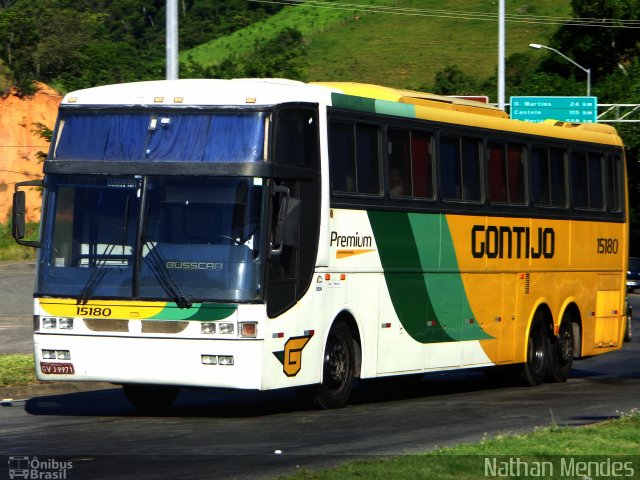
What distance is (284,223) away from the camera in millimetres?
13742

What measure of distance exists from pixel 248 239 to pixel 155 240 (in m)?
0.92

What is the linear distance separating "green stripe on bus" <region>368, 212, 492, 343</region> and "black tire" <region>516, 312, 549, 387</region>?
6.78 feet

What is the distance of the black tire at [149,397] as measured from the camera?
15.2 meters

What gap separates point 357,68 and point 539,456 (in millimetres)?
101102

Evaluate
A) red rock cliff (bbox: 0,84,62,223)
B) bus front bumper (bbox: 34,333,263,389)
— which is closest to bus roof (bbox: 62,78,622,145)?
bus front bumper (bbox: 34,333,263,389)

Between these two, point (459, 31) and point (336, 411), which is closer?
point (336, 411)

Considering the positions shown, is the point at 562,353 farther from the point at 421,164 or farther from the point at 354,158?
the point at 354,158

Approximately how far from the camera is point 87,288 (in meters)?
14.0

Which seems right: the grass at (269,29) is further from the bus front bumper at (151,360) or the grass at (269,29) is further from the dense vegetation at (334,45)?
the bus front bumper at (151,360)

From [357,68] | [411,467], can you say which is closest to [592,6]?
[357,68]

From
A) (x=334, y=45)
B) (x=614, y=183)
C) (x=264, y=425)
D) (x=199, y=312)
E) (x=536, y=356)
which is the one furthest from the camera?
(x=334, y=45)

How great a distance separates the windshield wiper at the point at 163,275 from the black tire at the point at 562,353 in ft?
27.2

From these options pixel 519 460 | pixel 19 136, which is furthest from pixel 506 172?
pixel 19 136

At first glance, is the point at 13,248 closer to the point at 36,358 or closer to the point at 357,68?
the point at 36,358
